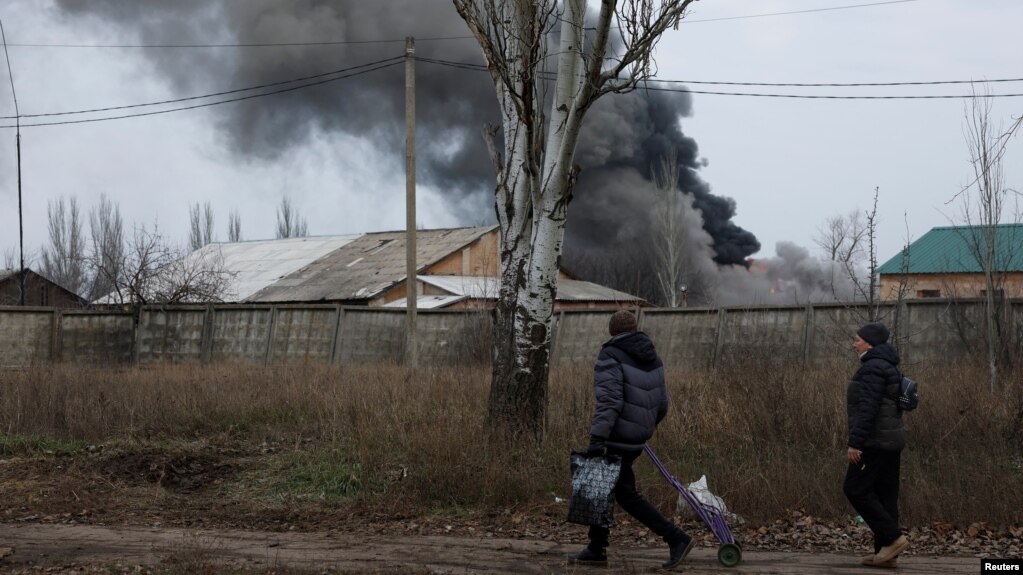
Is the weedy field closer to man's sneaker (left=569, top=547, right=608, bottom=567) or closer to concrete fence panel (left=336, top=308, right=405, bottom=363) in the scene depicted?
man's sneaker (left=569, top=547, right=608, bottom=567)

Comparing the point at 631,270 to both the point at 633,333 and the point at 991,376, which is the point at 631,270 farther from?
the point at 633,333

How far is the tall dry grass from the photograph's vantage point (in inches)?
340

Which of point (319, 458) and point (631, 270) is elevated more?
point (631, 270)

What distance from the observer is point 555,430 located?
1022 cm

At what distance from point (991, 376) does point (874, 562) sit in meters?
7.25

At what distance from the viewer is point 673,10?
8.88 meters

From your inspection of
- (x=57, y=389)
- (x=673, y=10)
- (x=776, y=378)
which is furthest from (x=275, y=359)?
(x=673, y=10)

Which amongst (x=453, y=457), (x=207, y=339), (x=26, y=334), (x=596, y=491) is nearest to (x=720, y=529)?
(x=596, y=491)

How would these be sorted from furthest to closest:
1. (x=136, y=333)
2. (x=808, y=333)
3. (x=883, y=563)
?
(x=136, y=333)
(x=808, y=333)
(x=883, y=563)

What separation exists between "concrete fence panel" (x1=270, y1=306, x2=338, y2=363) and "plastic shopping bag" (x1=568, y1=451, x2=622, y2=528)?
17.7 metres

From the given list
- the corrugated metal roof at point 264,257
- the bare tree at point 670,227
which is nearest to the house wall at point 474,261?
the corrugated metal roof at point 264,257

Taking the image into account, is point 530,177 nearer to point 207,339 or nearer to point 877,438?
point 877,438

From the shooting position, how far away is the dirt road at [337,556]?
6723 mm

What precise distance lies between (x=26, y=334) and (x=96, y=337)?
169 cm
